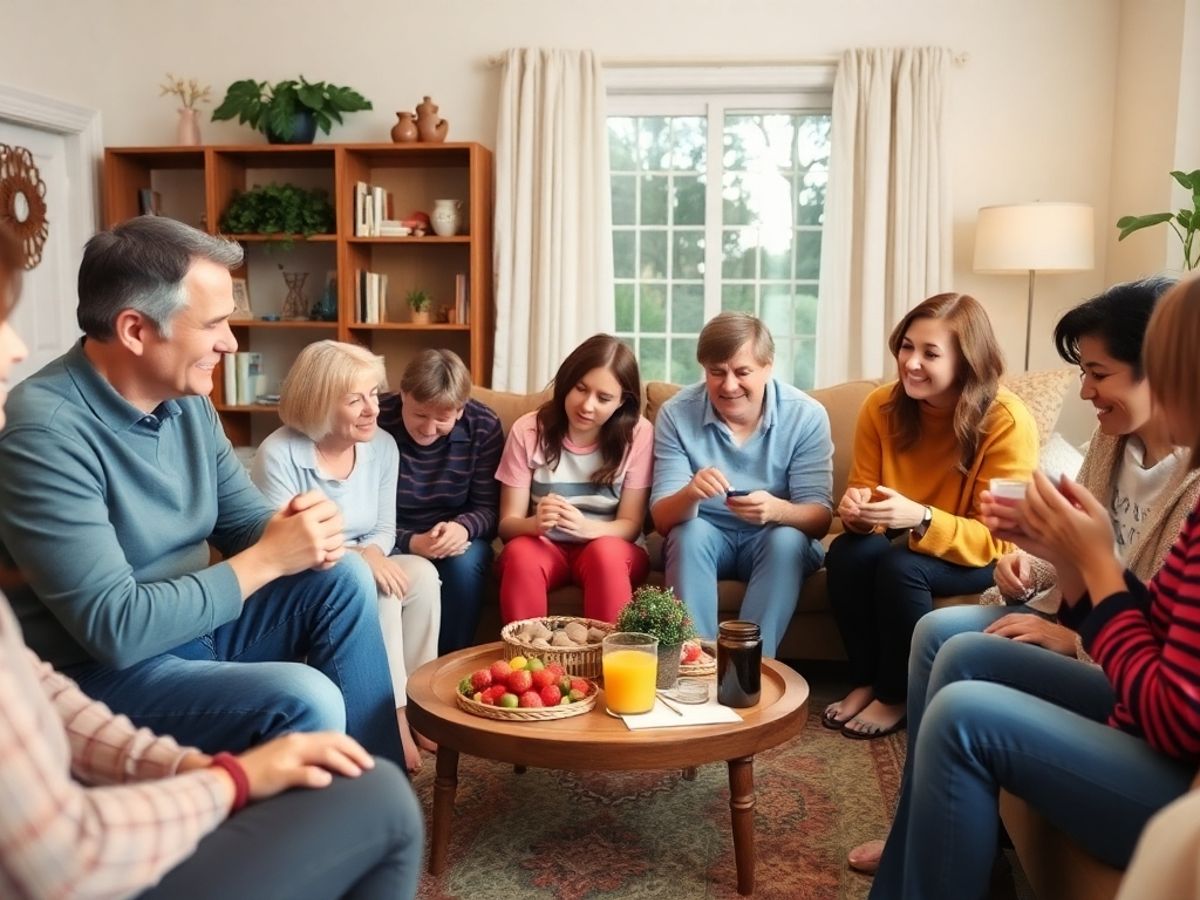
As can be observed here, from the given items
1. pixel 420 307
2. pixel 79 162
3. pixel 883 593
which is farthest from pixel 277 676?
pixel 79 162

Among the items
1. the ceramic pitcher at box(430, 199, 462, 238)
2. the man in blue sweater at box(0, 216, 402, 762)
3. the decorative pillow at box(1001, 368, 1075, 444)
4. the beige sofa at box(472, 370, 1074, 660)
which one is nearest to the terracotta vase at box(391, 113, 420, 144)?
the ceramic pitcher at box(430, 199, 462, 238)

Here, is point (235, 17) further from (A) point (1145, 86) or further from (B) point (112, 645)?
(B) point (112, 645)

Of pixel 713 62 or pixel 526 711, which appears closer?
pixel 526 711

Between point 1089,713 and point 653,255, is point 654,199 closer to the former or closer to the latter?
point 653,255

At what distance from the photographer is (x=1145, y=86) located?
4543 millimetres

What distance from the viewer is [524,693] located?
2.11 metres

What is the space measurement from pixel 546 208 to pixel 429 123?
624 millimetres

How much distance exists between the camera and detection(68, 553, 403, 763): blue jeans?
162cm

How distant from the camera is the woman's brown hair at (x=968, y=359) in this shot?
9.37 feet

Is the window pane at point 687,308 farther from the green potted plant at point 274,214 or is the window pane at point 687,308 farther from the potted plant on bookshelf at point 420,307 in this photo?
the green potted plant at point 274,214

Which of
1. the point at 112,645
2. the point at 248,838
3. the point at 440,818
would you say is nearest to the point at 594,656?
the point at 440,818

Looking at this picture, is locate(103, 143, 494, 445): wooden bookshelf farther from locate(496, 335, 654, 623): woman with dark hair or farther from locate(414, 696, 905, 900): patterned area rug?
locate(414, 696, 905, 900): patterned area rug

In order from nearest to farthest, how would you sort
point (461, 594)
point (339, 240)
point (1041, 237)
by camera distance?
point (461, 594) → point (1041, 237) → point (339, 240)

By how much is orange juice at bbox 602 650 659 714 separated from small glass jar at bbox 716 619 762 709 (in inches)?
5.4
